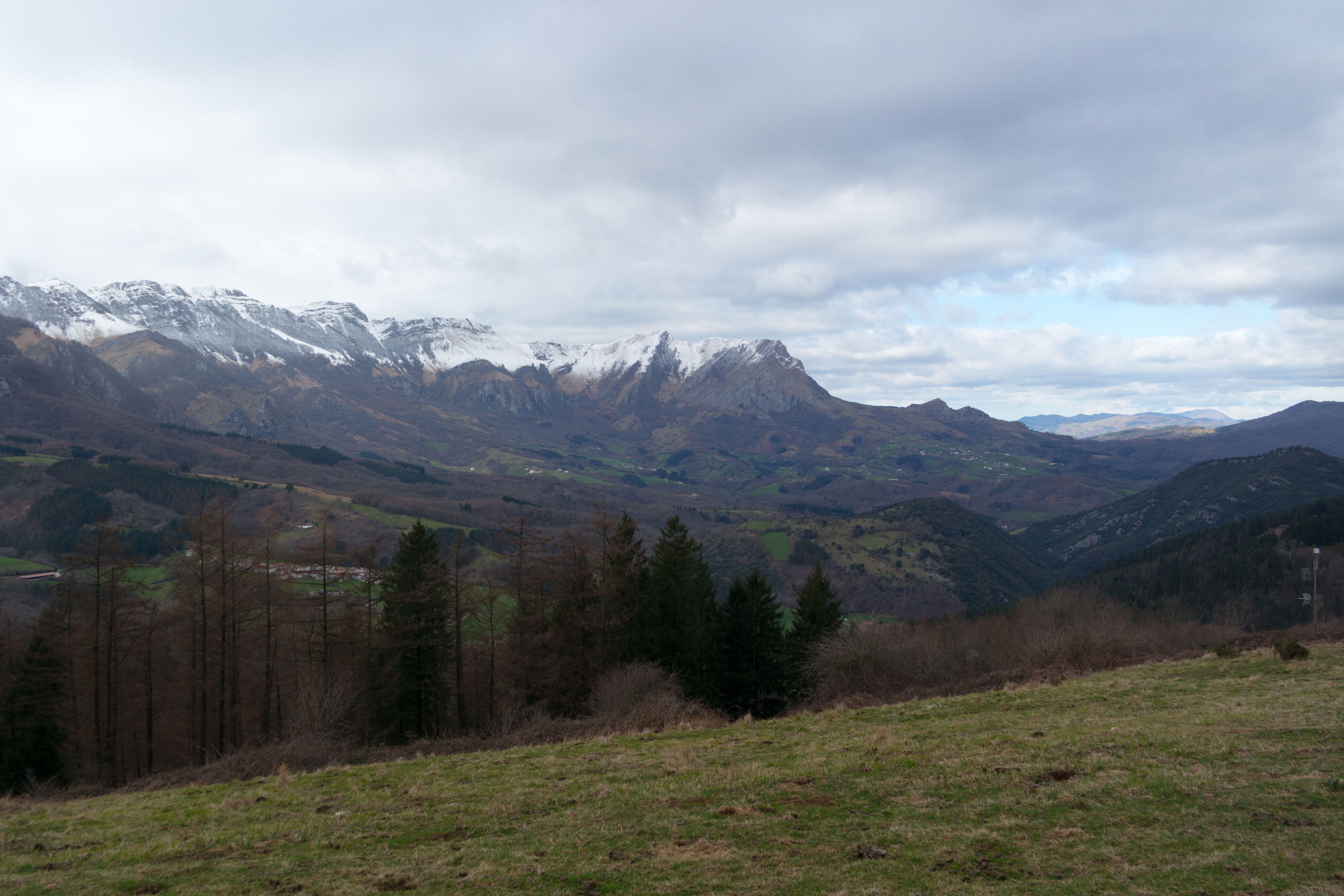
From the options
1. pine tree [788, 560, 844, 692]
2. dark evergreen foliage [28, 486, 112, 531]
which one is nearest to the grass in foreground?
pine tree [788, 560, 844, 692]

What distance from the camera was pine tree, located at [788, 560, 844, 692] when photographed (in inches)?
1831

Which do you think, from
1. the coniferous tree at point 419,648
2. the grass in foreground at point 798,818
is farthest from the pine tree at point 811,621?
the grass in foreground at point 798,818

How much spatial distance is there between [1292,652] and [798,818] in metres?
24.9

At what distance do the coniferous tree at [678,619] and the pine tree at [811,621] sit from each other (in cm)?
640

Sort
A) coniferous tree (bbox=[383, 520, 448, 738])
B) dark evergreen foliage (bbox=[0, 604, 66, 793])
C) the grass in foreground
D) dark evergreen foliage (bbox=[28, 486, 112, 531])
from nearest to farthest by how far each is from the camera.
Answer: the grass in foreground, dark evergreen foliage (bbox=[0, 604, 66, 793]), coniferous tree (bbox=[383, 520, 448, 738]), dark evergreen foliage (bbox=[28, 486, 112, 531])

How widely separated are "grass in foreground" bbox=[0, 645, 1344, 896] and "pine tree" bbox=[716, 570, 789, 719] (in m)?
24.6

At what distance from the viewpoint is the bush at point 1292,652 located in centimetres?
2580

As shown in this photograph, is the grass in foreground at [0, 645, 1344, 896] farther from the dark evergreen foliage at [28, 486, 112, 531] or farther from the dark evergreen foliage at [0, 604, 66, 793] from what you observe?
the dark evergreen foliage at [28, 486, 112, 531]

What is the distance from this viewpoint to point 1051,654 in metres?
33.6

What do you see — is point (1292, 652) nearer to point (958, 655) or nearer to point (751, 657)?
point (958, 655)

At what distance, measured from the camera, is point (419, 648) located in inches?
1484

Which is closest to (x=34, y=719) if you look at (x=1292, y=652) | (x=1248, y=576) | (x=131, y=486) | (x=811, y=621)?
(x=811, y=621)

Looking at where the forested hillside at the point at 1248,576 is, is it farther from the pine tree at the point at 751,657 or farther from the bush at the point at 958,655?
the pine tree at the point at 751,657

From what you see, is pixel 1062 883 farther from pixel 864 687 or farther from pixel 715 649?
pixel 715 649
